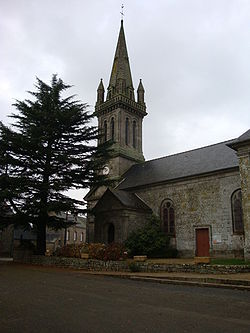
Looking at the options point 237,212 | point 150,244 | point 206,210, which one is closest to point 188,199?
point 206,210

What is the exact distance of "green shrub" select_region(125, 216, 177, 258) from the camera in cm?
2159

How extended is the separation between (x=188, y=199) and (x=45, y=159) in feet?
34.2

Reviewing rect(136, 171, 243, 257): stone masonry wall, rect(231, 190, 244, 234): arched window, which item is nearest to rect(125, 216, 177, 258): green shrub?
rect(136, 171, 243, 257): stone masonry wall

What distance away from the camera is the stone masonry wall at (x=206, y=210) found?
20.2 m

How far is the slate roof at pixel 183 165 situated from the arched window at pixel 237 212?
1899 mm

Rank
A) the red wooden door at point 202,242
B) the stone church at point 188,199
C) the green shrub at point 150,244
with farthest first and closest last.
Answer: the green shrub at point 150,244 → the red wooden door at point 202,242 → the stone church at point 188,199

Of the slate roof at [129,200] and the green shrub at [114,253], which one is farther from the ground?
the slate roof at [129,200]

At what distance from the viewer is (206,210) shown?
21609 millimetres

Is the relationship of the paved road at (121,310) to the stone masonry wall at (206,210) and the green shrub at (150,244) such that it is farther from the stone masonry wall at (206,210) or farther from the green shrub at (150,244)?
the green shrub at (150,244)

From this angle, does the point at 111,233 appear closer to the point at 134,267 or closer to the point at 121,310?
the point at 134,267

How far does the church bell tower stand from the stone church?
0.21 meters

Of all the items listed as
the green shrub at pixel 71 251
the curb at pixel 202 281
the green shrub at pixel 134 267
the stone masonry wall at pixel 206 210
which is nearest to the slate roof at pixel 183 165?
the stone masonry wall at pixel 206 210

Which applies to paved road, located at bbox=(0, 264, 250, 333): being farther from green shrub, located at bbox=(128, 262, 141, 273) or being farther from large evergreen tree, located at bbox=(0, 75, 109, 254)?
large evergreen tree, located at bbox=(0, 75, 109, 254)

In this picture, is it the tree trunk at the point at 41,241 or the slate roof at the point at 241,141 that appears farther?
the tree trunk at the point at 41,241
